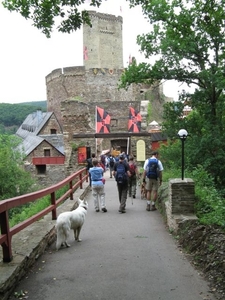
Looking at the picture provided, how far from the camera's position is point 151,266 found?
496 cm

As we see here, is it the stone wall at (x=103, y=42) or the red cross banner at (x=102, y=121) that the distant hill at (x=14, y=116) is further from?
the red cross banner at (x=102, y=121)

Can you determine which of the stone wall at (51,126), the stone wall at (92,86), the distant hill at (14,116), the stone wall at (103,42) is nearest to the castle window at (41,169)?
the stone wall at (92,86)

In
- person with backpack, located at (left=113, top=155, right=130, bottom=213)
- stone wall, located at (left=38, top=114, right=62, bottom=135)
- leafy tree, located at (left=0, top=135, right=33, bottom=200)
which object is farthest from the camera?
stone wall, located at (left=38, top=114, right=62, bottom=135)

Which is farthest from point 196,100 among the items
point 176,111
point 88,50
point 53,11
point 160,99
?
point 88,50

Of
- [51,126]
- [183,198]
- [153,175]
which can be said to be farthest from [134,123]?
[51,126]

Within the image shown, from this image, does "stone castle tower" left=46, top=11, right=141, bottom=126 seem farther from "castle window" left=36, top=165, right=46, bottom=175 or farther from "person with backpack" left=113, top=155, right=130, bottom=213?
"person with backpack" left=113, top=155, right=130, bottom=213

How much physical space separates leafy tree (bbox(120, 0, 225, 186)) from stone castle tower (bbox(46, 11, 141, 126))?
767 inches

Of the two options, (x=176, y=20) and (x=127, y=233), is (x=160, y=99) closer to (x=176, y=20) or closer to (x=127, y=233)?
(x=176, y=20)

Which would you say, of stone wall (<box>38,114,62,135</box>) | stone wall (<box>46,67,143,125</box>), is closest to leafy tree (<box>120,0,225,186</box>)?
stone wall (<box>46,67,143,125</box>)

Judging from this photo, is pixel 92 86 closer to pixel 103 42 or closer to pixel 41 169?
pixel 103 42

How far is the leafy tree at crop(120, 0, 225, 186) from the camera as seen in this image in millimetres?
14398

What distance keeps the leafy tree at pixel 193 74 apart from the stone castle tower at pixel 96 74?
1948 cm

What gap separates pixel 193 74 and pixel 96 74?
28361mm

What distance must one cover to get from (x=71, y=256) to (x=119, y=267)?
3.22ft
